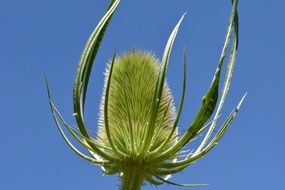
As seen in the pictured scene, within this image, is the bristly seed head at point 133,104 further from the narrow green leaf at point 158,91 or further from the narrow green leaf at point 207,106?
the narrow green leaf at point 207,106

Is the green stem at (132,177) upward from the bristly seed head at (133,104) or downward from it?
downward

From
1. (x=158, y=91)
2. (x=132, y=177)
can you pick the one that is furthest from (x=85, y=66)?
(x=132, y=177)

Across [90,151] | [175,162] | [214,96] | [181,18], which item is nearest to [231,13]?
[181,18]

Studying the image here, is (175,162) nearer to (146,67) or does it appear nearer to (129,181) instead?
(129,181)

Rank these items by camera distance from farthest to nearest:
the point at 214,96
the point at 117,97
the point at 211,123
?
the point at 117,97 < the point at 211,123 < the point at 214,96

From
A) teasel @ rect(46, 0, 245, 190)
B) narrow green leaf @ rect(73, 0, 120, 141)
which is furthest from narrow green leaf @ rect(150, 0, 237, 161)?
narrow green leaf @ rect(73, 0, 120, 141)

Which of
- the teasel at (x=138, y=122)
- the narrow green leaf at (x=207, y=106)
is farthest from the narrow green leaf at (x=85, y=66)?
the narrow green leaf at (x=207, y=106)

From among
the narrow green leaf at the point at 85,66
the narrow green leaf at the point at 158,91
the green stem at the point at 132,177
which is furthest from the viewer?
the green stem at the point at 132,177

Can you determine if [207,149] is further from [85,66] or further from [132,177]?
[85,66]
